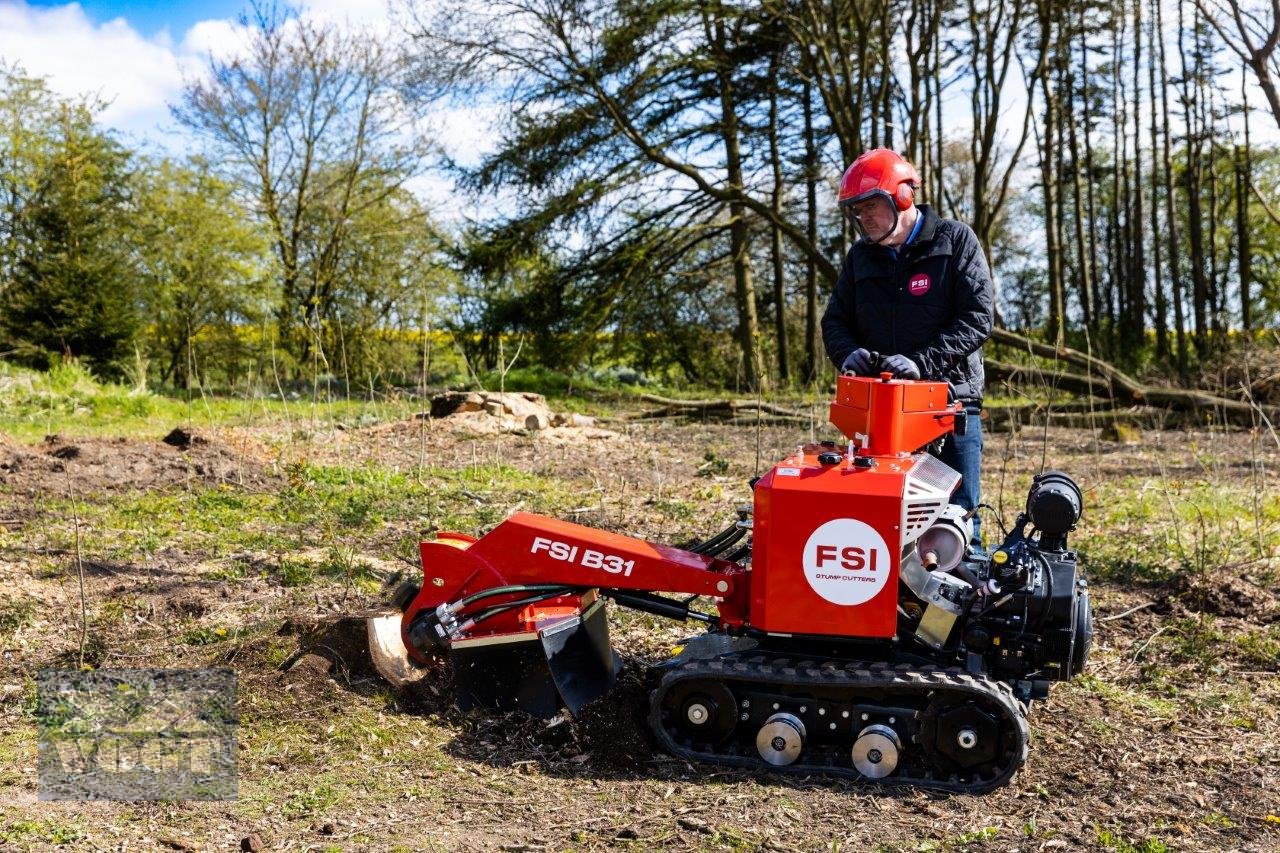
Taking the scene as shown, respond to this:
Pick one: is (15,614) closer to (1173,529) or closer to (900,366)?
(900,366)

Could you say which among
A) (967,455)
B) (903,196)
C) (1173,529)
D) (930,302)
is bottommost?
(1173,529)

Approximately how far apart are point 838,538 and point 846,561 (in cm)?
9

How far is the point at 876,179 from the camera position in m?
4.42

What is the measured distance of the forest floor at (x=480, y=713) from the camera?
3670 millimetres

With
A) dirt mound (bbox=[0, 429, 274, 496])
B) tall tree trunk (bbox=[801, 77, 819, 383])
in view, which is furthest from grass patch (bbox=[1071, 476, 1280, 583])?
tall tree trunk (bbox=[801, 77, 819, 383])

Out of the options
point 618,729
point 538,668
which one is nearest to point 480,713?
point 538,668

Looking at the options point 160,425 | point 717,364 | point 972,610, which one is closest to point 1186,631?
point 972,610

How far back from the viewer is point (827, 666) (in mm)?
4133

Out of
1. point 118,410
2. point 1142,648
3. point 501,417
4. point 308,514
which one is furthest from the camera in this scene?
point 118,410

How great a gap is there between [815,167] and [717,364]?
20.2 feet

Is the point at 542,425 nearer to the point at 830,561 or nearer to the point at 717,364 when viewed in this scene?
the point at 830,561

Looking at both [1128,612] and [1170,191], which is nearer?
[1128,612]

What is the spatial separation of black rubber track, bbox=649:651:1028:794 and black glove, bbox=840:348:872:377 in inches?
44.3

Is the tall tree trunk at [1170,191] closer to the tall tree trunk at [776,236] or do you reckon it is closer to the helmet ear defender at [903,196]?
the tall tree trunk at [776,236]
